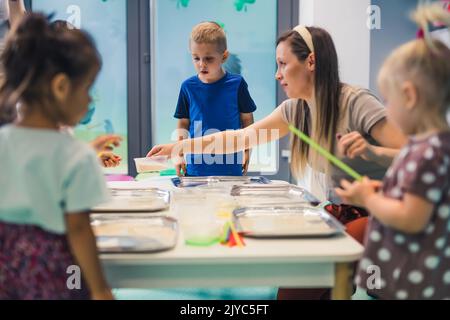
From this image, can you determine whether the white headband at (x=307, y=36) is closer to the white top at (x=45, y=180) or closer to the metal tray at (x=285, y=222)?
the metal tray at (x=285, y=222)

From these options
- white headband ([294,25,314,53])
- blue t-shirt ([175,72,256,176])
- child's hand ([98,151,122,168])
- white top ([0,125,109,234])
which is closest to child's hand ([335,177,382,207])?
white top ([0,125,109,234])

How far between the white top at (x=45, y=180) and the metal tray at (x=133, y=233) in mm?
137

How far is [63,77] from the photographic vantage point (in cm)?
90

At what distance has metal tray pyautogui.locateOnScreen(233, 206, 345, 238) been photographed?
1.06 metres

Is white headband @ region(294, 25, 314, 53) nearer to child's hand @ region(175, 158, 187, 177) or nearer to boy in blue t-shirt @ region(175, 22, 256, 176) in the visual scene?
boy in blue t-shirt @ region(175, 22, 256, 176)

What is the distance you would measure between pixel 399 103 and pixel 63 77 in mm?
576

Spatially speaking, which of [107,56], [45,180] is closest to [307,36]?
[45,180]

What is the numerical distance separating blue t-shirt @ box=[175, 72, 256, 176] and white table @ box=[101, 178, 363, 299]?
1.35m

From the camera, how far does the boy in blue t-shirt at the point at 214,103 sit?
229cm

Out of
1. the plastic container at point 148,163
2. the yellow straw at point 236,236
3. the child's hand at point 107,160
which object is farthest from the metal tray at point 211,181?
the yellow straw at point 236,236

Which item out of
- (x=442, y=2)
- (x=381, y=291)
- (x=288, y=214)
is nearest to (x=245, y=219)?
(x=288, y=214)

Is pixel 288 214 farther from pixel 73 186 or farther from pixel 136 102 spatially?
pixel 136 102

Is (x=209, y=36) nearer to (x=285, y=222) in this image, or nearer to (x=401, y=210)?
(x=285, y=222)

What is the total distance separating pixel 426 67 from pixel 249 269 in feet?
1.56
